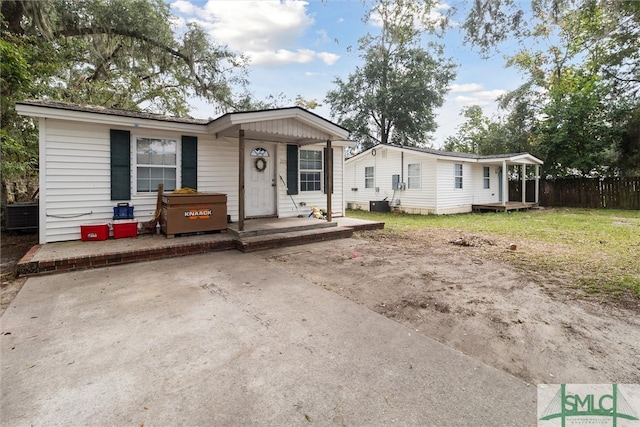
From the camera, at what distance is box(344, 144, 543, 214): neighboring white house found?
42.1 ft

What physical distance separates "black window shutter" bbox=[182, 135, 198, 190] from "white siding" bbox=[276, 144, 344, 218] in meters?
2.11

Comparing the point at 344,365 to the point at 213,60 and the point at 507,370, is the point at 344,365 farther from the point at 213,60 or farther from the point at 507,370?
the point at 213,60

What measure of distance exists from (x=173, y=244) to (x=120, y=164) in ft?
7.20

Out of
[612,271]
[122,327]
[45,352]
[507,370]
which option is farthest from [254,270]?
[612,271]

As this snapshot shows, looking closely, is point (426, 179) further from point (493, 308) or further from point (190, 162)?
point (493, 308)

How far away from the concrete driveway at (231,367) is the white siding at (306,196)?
196 inches

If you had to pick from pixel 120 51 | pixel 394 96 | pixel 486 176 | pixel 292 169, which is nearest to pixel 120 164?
pixel 292 169

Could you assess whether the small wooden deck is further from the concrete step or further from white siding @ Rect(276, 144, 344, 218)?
the concrete step

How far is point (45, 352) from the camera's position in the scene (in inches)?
92.2

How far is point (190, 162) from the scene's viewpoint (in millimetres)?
6934

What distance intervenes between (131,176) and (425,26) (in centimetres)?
617

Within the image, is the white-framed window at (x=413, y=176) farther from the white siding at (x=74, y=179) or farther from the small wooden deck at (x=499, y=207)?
the white siding at (x=74, y=179)

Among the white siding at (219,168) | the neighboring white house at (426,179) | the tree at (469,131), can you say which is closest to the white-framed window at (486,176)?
the neighboring white house at (426,179)

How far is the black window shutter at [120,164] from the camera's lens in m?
6.06
